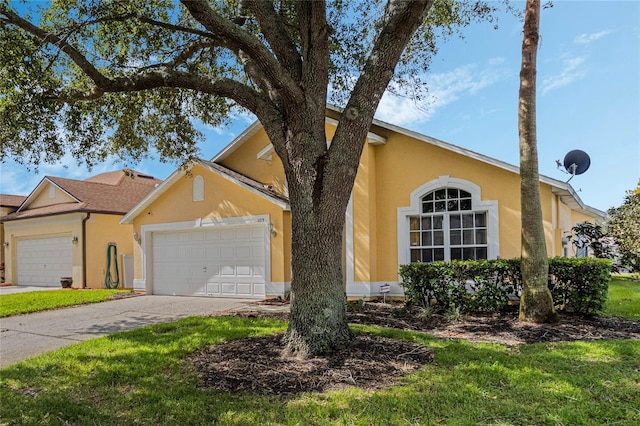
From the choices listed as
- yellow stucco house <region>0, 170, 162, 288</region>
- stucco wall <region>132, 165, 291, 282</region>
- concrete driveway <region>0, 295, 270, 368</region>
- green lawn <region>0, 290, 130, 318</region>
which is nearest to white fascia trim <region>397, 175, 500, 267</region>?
stucco wall <region>132, 165, 291, 282</region>

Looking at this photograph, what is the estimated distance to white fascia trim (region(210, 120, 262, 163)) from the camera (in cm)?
1405

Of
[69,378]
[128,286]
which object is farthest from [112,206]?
[69,378]

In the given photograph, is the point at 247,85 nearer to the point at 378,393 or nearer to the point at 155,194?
the point at 378,393

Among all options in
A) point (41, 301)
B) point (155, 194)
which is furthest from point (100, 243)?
point (41, 301)

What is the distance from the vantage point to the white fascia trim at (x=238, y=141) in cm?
1405

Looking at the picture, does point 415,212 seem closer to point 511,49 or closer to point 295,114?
point 511,49

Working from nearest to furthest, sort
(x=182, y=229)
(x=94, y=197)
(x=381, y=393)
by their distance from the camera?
(x=381, y=393) → (x=182, y=229) → (x=94, y=197)

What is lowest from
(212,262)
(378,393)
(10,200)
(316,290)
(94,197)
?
Result: (378,393)

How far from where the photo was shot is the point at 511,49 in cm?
972

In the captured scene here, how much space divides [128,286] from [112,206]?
3807 mm

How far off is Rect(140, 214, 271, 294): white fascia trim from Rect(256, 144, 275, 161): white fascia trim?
208 centimetres

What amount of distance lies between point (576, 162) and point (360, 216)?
682 centimetres

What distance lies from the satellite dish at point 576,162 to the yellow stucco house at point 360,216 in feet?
3.68

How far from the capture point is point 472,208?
10.9m
